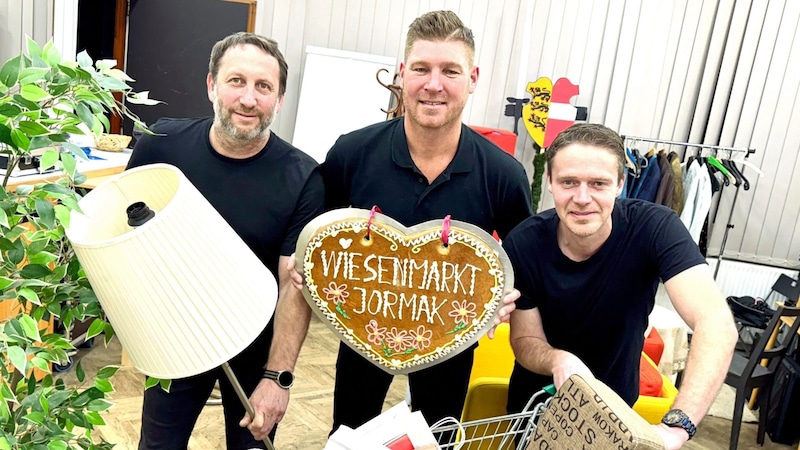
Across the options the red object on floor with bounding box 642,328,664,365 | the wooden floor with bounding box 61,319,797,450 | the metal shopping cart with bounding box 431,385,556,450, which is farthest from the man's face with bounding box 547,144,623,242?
the wooden floor with bounding box 61,319,797,450

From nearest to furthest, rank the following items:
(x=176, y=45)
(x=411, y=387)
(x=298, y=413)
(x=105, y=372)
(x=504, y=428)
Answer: (x=105, y=372) → (x=411, y=387) → (x=504, y=428) → (x=298, y=413) → (x=176, y=45)

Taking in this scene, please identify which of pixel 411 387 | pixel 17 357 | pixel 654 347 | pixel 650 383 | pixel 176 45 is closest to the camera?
pixel 17 357

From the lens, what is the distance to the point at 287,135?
5.09m

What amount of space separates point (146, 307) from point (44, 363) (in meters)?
0.15

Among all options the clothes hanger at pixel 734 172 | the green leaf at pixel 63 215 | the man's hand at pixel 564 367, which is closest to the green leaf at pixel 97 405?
the green leaf at pixel 63 215

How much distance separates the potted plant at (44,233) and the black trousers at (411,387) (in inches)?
29.8

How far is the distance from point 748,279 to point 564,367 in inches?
157

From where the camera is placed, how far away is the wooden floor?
9.30 feet

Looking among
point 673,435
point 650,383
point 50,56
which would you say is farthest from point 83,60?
point 650,383

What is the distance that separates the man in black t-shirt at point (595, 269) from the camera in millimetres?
1391

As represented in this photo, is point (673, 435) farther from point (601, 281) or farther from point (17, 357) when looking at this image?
point (17, 357)

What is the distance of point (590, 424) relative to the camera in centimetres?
95

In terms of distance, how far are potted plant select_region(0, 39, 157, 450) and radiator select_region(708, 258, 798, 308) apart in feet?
14.9

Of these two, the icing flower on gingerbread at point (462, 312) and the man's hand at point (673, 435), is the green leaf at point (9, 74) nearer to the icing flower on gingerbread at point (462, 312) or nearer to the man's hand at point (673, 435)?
the icing flower on gingerbread at point (462, 312)
